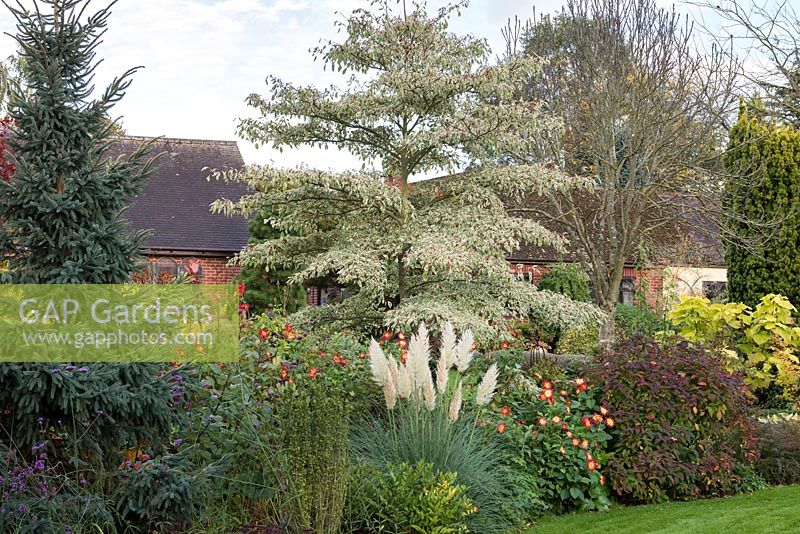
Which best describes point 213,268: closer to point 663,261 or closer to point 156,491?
point 663,261

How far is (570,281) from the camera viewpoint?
16406 millimetres

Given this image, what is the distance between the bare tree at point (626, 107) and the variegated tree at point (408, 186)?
500 cm

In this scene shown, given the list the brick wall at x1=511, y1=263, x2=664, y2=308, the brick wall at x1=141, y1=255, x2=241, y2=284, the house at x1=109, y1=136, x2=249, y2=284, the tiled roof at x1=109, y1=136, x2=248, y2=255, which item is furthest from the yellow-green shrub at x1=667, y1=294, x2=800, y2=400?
the brick wall at x1=141, y1=255, x2=241, y2=284

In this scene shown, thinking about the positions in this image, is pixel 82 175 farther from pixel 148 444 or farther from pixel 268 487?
pixel 268 487

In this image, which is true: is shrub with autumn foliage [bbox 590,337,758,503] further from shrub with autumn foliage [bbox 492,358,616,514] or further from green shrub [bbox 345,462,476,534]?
green shrub [bbox 345,462,476,534]

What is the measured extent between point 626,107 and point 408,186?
20.2 feet

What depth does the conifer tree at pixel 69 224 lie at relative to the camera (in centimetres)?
427

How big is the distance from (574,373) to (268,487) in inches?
144

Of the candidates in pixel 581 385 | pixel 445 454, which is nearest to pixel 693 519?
pixel 581 385

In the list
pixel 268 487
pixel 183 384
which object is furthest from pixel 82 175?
pixel 268 487

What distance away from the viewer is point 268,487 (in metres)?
4.83

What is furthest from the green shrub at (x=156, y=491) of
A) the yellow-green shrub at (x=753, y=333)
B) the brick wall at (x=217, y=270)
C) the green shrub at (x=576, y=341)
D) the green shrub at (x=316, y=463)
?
the brick wall at (x=217, y=270)

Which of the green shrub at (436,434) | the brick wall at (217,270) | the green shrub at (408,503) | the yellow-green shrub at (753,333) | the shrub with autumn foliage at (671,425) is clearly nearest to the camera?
the green shrub at (408,503)

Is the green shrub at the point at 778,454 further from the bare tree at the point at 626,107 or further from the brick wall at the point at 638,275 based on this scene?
the brick wall at the point at 638,275
